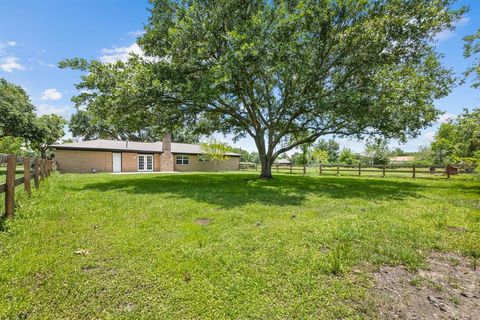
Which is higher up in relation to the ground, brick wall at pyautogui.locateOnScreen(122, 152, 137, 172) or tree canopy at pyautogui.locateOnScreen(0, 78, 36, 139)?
tree canopy at pyautogui.locateOnScreen(0, 78, 36, 139)

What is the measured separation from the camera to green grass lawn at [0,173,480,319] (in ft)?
7.70

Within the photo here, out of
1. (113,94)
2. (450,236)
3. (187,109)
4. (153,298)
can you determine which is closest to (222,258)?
(153,298)

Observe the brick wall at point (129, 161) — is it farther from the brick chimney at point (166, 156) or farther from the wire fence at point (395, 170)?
the wire fence at point (395, 170)

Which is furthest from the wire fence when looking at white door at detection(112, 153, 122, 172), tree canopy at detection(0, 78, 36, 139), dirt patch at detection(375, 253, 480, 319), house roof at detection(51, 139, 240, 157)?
tree canopy at detection(0, 78, 36, 139)

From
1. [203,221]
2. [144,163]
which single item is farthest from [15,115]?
[203,221]

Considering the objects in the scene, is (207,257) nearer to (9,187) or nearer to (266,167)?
(9,187)

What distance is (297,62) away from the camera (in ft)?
34.7

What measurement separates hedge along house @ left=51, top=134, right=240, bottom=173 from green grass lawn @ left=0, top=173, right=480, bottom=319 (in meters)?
19.1

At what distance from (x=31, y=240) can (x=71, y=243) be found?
2.00 feet

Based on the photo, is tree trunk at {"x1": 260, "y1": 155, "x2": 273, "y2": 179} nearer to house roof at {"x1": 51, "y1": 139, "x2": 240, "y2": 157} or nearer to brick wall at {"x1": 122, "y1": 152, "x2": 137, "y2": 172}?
house roof at {"x1": 51, "y1": 139, "x2": 240, "y2": 157}

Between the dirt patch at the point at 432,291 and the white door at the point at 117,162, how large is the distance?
25686 millimetres

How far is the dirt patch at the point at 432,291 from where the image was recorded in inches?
91.0

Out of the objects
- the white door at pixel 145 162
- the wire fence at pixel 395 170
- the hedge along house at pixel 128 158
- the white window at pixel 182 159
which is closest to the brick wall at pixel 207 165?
the hedge along house at pixel 128 158

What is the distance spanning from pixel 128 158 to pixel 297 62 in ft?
68.2
